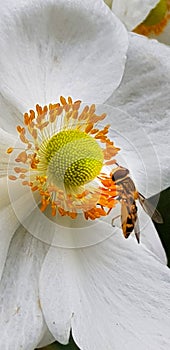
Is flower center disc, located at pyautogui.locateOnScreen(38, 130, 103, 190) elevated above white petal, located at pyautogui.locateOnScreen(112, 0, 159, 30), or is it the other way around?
white petal, located at pyautogui.locateOnScreen(112, 0, 159, 30)

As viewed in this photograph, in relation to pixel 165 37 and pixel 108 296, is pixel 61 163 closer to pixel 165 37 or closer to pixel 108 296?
pixel 108 296

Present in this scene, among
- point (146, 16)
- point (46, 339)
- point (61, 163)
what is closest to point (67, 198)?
point (61, 163)

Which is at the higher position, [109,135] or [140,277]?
[109,135]

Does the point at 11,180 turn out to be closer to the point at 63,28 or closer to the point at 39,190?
the point at 39,190

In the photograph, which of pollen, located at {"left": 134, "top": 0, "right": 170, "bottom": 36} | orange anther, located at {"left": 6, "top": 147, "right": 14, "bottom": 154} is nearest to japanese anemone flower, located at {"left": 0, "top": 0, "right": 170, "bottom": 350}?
orange anther, located at {"left": 6, "top": 147, "right": 14, "bottom": 154}

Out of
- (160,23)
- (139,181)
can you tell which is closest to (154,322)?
(139,181)

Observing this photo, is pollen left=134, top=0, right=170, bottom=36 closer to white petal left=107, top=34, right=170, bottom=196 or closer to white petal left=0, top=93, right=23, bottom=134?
white petal left=107, top=34, right=170, bottom=196

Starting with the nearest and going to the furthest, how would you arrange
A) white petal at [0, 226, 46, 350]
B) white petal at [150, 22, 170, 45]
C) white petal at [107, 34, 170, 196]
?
white petal at [0, 226, 46, 350]
white petal at [107, 34, 170, 196]
white petal at [150, 22, 170, 45]
